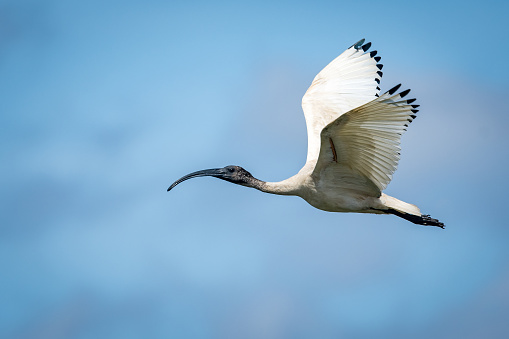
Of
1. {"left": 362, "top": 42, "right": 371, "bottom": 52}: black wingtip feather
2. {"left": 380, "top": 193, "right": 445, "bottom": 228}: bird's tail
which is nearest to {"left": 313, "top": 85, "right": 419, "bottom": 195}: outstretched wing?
{"left": 380, "top": 193, "right": 445, "bottom": 228}: bird's tail

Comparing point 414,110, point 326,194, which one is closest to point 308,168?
point 326,194

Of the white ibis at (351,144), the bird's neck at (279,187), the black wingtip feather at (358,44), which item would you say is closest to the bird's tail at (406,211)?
the white ibis at (351,144)

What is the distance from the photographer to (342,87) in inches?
464

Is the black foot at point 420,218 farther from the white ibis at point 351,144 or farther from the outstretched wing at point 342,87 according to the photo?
the outstretched wing at point 342,87

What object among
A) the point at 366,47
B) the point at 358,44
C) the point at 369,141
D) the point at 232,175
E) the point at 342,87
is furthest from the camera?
the point at 358,44

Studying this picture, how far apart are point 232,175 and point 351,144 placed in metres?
2.18

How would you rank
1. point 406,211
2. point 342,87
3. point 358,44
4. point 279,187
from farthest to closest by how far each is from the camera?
point 358,44
point 342,87
point 279,187
point 406,211

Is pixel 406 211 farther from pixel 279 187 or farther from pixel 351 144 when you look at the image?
pixel 279 187

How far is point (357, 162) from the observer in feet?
30.5

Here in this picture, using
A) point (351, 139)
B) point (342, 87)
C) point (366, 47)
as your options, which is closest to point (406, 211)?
point (351, 139)

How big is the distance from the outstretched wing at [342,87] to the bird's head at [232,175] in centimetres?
128

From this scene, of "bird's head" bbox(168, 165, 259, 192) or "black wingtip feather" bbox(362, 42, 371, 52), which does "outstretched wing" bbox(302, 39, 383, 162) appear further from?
"bird's head" bbox(168, 165, 259, 192)

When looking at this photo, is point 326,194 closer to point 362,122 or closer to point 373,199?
point 373,199

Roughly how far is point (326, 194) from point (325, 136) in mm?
1231
